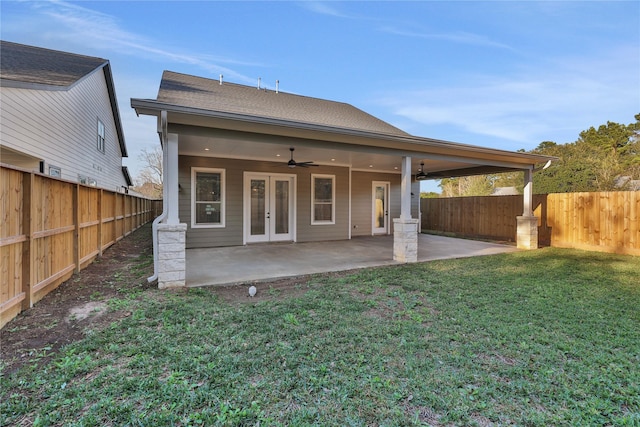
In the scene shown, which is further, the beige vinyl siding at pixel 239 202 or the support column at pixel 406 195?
→ the beige vinyl siding at pixel 239 202

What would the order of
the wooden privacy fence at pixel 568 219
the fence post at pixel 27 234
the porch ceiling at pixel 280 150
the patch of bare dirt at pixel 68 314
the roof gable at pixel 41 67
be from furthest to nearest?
the wooden privacy fence at pixel 568 219, the roof gable at pixel 41 67, the porch ceiling at pixel 280 150, the fence post at pixel 27 234, the patch of bare dirt at pixel 68 314

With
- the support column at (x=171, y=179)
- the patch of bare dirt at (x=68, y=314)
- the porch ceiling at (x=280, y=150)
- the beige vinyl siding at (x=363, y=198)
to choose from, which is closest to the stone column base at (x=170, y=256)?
the support column at (x=171, y=179)

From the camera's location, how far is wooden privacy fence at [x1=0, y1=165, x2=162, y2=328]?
2.98m

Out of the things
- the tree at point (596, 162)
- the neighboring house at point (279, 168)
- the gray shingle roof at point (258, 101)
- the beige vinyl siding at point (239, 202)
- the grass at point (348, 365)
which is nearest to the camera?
the grass at point (348, 365)

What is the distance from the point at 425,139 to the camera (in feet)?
21.3

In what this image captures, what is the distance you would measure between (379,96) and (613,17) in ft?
34.1

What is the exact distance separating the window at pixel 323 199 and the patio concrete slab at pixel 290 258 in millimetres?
976

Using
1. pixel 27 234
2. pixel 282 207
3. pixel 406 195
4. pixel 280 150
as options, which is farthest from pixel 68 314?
pixel 282 207

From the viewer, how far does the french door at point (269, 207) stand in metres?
9.13

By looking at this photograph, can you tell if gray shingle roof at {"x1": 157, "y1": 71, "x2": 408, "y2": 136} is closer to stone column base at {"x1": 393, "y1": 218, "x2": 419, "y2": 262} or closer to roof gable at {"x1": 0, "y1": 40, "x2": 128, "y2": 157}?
roof gable at {"x1": 0, "y1": 40, "x2": 128, "y2": 157}

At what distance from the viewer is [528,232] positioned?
8594 mm

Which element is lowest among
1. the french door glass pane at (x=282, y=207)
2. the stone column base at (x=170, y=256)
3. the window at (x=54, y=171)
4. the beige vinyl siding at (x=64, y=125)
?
the stone column base at (x=170, y=256)

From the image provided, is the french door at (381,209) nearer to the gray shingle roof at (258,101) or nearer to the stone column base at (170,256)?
the gray shingle roof at (258,101)

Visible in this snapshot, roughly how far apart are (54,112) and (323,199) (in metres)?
7.92
